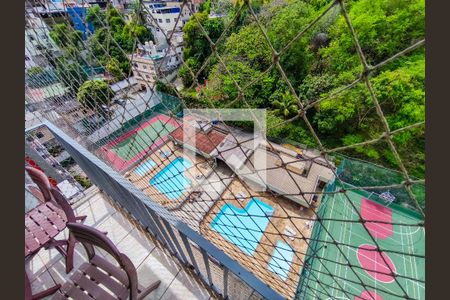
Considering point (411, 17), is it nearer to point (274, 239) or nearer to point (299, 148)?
point (299, 148)

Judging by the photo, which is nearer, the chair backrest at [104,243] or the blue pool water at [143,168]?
the chair backrest at [104,243]

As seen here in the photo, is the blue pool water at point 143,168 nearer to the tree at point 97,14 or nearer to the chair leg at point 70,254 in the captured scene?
the tree at point 97,14

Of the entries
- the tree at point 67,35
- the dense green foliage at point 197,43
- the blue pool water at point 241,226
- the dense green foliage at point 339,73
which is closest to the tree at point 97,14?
the tree at point 67,35

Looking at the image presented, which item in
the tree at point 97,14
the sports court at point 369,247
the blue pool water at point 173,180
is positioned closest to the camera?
the tree at point 97,14

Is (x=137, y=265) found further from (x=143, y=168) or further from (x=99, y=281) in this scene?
(x=143, y=168)

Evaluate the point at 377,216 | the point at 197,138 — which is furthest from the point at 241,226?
the point at 377,216

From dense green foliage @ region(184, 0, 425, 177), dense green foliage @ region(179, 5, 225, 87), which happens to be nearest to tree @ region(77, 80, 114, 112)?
dense green foliage @ region(184, 0, 425, 177)
